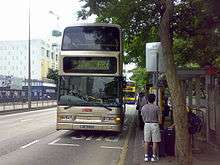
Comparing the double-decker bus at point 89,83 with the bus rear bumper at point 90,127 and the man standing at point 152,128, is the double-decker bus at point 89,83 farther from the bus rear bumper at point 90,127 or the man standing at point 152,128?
the man standing at point 152,128

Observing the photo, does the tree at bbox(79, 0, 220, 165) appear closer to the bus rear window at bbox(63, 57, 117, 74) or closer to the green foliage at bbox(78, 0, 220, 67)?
the green foliage at bbox(78, 0, 220, 67)

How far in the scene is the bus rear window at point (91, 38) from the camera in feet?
64.5

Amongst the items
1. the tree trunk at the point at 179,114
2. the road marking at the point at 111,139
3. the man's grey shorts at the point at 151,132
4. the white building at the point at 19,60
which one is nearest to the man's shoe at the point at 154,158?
the man's grey shorts at the point at 151,132

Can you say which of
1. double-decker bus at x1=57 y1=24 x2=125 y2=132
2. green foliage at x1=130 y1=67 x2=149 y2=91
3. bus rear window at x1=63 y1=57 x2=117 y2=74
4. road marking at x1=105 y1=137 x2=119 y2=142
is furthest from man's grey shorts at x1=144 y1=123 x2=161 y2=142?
green foliage at x1=130 y1=67 x2=149 y2=91

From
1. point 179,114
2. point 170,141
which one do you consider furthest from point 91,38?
point 179,114

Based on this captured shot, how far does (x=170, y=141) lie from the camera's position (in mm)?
13820

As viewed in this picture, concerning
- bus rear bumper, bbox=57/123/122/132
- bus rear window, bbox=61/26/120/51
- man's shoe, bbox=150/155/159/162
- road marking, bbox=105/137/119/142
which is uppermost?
bus rear window, bbox=61/26/120/51

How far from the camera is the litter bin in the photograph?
13754 mm

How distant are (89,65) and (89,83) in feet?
2.36

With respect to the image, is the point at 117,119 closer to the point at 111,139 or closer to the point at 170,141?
the point at 111,139

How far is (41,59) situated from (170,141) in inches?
3944

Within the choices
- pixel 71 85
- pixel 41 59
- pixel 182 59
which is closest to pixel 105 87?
pixel 71 85

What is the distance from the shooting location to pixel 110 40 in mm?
19828

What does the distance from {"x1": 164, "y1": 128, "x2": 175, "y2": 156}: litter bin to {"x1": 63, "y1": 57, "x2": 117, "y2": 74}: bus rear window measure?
604cm
